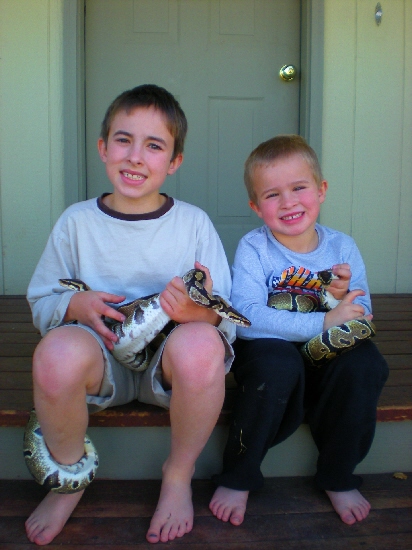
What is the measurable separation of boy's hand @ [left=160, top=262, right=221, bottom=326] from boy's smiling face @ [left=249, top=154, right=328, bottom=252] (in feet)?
2.11

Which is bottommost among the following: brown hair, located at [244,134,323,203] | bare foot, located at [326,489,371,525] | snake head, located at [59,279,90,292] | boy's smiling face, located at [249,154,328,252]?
bare foot, located at [326,489,371,525]

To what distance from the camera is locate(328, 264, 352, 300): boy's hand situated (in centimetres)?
233

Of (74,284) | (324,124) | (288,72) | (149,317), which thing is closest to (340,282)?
(149,317)

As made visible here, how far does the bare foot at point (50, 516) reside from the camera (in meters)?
1.90

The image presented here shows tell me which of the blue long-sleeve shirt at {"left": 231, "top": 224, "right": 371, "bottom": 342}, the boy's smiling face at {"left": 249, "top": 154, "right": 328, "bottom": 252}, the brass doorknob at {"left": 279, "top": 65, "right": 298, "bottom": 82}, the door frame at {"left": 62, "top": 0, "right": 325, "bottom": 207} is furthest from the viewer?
the brass doorknob at {"left": 279, "top": 65, "right": 298, "bottom": 82}

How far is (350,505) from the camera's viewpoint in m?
2.08

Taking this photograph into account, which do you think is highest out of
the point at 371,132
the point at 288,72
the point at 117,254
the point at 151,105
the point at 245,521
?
the point at 288,72

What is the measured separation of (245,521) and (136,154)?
1.59m

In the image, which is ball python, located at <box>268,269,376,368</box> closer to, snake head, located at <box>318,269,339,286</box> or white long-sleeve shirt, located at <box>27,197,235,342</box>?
snake head, located at <box>318,269,339,286</box>

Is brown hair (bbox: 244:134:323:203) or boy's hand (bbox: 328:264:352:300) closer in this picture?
boy's hand (bbox: 328:264:352:300)

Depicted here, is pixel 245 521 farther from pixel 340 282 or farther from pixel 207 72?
pixel 207 72

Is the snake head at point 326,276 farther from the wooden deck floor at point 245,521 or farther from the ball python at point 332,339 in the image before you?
the wooden deck floor at point 245,521

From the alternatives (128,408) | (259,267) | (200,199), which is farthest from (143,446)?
(200,199)

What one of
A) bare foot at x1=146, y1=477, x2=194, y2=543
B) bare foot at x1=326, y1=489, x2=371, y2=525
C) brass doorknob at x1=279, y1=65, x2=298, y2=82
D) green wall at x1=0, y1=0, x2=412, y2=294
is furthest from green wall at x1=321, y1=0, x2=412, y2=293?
bare foot at x1=146, y1=477, x2=194, y2=543
